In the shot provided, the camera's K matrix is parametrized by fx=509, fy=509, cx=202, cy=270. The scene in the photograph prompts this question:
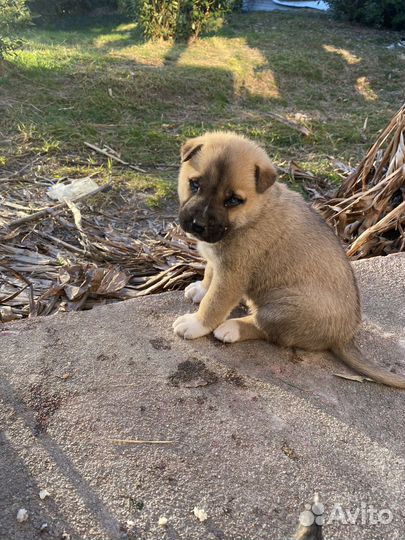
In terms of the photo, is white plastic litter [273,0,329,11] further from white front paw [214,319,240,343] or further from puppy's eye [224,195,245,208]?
white front paw [214,319,240,343]

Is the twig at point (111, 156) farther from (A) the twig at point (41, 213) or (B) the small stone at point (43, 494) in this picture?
(B) the small stone at point (43, 494)

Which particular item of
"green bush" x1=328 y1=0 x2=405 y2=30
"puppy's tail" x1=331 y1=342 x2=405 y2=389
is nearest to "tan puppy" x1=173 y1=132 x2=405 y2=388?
"puppy's tail" x1=331 y1=342 x2=405 y2=389

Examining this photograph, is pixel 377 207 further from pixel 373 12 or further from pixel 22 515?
pixel 373 12

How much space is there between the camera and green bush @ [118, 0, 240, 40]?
1427 cm

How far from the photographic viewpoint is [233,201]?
323 centimetres

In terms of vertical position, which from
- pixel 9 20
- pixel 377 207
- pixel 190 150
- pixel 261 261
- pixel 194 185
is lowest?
pixel 377 207

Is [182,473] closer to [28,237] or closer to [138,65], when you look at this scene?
[28,237]

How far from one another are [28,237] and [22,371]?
2.60 m

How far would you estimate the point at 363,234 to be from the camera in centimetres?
484

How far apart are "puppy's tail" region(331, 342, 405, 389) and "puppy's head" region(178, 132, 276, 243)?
3.45ft

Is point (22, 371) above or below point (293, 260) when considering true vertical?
below

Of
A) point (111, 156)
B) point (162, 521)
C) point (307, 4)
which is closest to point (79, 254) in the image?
point (162, 521)

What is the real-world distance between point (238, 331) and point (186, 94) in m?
8.92

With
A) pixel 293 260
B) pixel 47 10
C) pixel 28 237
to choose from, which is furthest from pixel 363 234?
pixel 47 10
